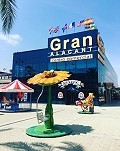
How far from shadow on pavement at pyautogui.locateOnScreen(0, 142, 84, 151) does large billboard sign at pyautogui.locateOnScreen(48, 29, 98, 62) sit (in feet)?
84.8

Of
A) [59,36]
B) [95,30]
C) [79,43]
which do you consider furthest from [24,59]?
[95,30]

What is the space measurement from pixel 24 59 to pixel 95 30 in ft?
53.6

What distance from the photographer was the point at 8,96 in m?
43.0

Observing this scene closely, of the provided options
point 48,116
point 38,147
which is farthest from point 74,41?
point 38,147

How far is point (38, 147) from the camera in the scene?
8805 millimetres

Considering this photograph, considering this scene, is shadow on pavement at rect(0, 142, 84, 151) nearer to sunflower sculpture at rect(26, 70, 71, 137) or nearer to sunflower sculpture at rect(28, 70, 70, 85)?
sunflower sculpture at rect(26, 70, 71, 137)

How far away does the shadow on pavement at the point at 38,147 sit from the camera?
27.7 feet

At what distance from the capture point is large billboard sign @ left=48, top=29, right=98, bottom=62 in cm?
3391

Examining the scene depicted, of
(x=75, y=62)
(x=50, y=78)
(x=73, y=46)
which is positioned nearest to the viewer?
(x=50, y=78)

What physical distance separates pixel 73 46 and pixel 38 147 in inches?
1110

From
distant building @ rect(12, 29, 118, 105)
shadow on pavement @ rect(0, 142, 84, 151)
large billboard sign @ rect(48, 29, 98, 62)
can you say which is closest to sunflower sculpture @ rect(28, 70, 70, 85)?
shadow on pavement @ rect(0, 142, 84, 151)

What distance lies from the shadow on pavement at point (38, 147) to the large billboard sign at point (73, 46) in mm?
25840

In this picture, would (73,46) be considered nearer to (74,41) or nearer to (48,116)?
(74,41)

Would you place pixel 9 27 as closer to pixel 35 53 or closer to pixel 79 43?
pixel 79 43
